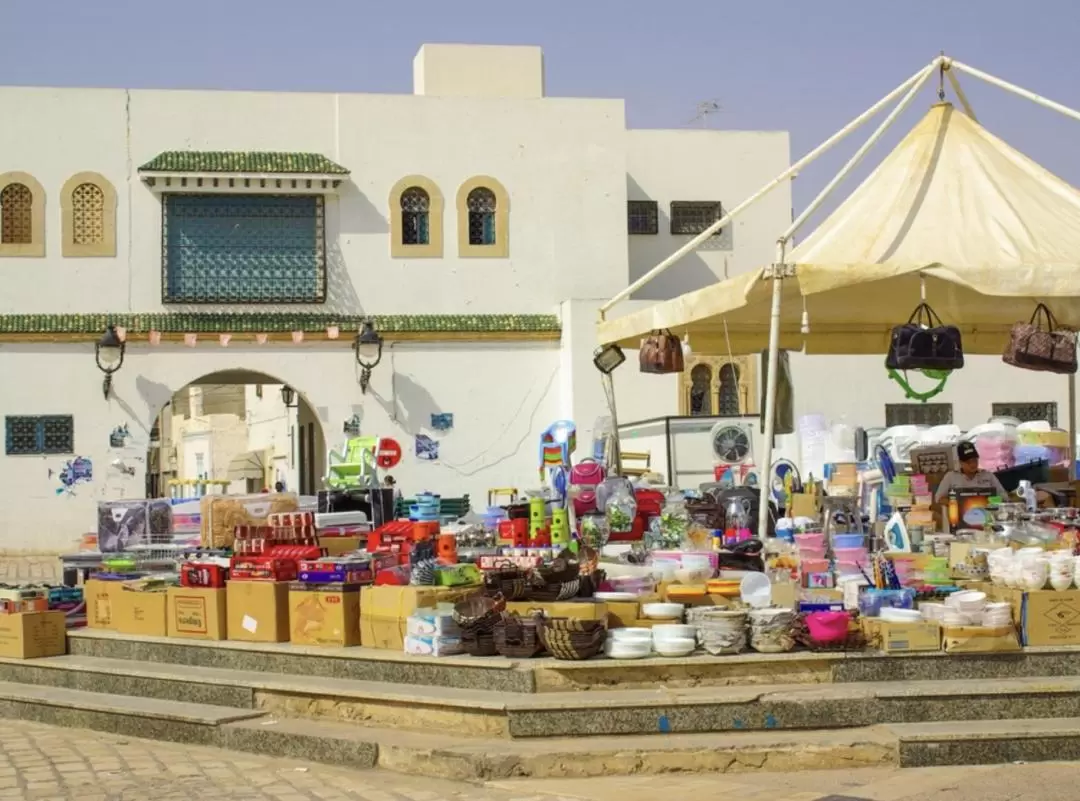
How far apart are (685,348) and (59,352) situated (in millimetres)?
11053

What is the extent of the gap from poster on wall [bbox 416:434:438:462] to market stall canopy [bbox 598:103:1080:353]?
8662mm

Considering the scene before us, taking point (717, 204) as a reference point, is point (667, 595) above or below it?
below

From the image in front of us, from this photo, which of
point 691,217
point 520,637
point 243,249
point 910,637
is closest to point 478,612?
point 520,637

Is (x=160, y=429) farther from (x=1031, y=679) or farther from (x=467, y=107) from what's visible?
(x=1031, y=679)

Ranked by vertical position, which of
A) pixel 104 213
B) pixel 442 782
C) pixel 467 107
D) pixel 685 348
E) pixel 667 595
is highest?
pixel 467 107

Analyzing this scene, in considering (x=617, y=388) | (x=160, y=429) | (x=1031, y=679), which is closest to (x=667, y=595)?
(x=1031, y=679)

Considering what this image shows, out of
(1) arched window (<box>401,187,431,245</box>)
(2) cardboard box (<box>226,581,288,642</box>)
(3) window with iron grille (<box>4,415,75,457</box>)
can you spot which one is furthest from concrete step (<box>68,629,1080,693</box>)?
(1) arched window (<box>401,187,431,245</box>)

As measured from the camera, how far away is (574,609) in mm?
9422

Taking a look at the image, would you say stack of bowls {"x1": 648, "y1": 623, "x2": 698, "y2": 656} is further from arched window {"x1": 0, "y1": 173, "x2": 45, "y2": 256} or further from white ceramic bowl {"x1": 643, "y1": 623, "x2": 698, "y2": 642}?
arched window {"x1": 0, "y1": 173, "x2": 45, "y2": 256}

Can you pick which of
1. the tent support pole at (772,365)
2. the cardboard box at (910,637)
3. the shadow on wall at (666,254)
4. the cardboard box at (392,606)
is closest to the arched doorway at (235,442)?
the shadow on wall at (666,254)

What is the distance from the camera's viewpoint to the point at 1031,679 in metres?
8.83

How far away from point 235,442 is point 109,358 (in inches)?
796

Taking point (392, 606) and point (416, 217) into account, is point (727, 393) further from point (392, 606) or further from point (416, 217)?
point (392, 606)

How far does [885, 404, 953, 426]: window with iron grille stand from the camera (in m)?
22.7
